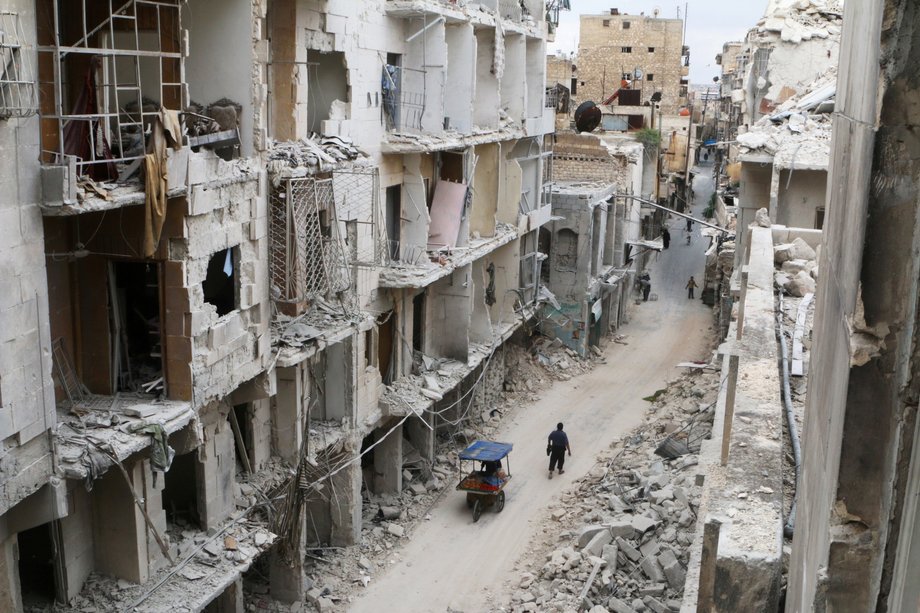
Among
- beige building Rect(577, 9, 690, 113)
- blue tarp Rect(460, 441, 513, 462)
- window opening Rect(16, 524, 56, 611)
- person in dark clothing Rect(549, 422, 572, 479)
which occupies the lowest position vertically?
person in dark clothing Rect(549, 422, 572, 479)

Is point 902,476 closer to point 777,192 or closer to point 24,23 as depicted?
point 24,23

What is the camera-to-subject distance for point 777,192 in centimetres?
2300

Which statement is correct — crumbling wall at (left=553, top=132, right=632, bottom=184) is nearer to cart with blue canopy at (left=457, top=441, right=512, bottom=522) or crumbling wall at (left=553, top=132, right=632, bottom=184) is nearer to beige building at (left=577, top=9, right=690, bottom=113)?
cart with blue canopy at (left=457, top=441, right=512, bottom=522)

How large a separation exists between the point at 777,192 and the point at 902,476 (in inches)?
813

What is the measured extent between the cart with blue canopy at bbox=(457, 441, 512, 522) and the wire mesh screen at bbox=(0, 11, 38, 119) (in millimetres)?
13993

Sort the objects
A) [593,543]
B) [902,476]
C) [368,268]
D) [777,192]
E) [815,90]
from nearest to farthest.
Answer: [902,476]
[593,543]
[368,268]
[777,192]
[815,90]

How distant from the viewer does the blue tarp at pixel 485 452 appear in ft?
73.5

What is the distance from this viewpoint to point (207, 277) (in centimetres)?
1614

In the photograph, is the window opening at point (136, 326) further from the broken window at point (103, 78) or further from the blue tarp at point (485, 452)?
the blue tarp at point (485, 452)

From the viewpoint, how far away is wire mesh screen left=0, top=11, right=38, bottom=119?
33.9 ft

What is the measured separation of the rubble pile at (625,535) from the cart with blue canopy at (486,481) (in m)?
1.44

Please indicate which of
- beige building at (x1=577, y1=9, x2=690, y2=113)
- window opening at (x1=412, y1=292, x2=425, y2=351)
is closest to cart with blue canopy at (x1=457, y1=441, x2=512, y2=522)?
window opening at (x1=412, y1=292, x2=425, y2=351)

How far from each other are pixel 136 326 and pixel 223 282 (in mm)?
1681

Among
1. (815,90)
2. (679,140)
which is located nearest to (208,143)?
(815,90)
